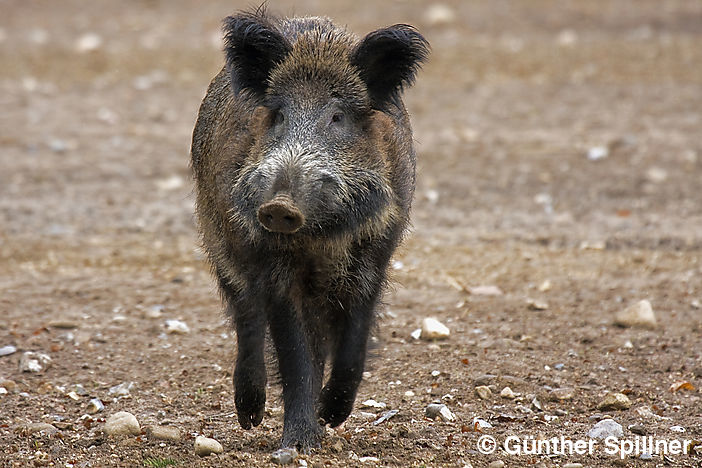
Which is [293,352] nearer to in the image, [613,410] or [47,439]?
[47,439]

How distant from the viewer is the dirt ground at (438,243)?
5410 millimetres

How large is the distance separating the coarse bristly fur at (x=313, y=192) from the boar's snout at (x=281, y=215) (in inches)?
7.8

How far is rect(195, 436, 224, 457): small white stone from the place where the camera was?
15.8ft

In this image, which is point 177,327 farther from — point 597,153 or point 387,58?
point 597,153

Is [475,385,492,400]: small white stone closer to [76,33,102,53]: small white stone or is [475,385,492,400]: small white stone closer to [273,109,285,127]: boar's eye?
[273,109,285,127]: boar's eye

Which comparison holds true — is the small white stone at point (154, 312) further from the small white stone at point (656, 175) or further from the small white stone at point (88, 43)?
the small white stone at point (88, 43)

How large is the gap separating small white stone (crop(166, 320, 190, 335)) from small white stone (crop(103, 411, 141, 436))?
1488mm

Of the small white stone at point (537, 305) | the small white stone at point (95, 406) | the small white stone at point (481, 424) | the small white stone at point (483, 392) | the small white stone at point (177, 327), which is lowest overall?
the small white stone at point (95, 406)

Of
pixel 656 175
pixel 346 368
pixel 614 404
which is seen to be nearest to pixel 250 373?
pixel 346 368

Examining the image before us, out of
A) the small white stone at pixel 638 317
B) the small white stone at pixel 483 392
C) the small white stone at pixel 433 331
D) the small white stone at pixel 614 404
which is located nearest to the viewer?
the small white stone at pixel 614 404

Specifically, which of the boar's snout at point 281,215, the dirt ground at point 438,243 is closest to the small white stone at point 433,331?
the dirt ground at point 438,243

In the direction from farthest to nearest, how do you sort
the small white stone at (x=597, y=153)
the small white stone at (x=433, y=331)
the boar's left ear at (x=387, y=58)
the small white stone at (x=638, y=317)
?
the small white stone at (x=597, y=153) → the small white stone at (x=638, y=317) → the small white stone at (x=433, y=331) → the boar's left ear at (x=387, y=58)

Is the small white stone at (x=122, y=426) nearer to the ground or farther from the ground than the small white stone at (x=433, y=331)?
nearer to the ground

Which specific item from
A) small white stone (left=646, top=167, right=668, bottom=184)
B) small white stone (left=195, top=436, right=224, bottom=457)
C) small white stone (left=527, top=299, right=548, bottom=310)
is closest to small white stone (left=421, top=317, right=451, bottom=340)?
small white stone (left=527, top=299, right=548, bottom=310)
